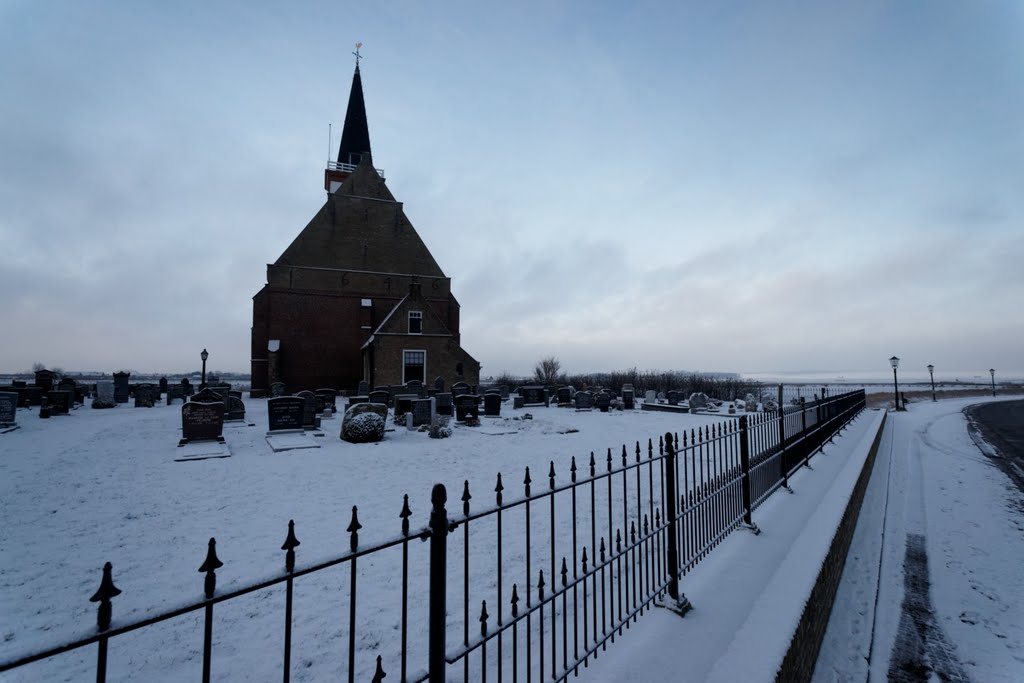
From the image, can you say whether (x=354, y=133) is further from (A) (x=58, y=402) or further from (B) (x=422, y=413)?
(B) (x=422, y=413)

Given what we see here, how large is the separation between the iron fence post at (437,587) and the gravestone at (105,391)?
3020cm

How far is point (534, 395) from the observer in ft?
88.5

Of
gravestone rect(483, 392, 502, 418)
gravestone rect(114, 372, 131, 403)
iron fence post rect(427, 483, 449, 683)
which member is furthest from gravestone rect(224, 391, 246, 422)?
iron fence post rect(427, 483, 449, 683)

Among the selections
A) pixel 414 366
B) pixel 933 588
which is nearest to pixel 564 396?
pixel 414 366

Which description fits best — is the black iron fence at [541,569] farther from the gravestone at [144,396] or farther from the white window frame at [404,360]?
Result: the gravestone at [144,396]

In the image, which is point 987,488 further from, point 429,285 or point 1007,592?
point 429,285

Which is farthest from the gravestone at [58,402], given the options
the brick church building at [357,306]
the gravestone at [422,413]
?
the gravestone at [422,413]

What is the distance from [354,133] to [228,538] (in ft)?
148

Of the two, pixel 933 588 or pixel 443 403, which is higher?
Answer: pixel 443 403

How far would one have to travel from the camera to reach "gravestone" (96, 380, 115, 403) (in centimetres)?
2362

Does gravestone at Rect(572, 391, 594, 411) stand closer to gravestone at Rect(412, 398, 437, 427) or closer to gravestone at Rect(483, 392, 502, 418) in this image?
gravestone at Rect(483, 392, 502, 418)

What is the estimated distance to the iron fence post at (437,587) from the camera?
216 centimetres

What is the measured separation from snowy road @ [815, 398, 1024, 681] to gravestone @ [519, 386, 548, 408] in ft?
60.1

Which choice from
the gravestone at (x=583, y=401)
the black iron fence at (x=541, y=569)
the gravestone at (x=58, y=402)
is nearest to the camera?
the black iron fence at (x=541, y=569)
